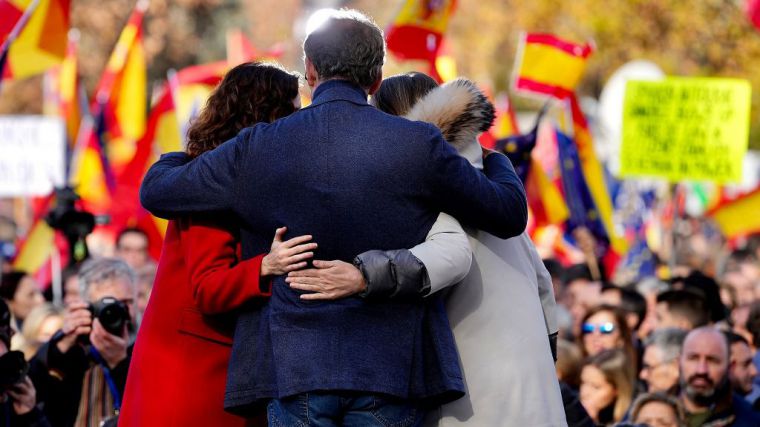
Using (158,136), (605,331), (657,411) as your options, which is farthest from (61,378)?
(158,136)

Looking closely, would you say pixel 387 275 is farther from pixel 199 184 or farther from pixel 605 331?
pixel 605 331

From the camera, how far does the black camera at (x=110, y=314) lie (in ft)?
18.6

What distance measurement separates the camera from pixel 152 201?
4.30 meters

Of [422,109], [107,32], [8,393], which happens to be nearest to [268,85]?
[422,109]

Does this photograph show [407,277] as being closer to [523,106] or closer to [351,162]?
[351,162]

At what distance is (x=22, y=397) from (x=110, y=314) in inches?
16.8

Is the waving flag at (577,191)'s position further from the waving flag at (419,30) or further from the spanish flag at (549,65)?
the waving flag at (419,30)

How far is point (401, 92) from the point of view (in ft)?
14.8

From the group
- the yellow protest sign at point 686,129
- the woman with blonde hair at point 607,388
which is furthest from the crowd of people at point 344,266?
the yellow protest sign at point 686,129

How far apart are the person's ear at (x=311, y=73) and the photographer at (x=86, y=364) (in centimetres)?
174

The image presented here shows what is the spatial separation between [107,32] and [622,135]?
28.5 metres

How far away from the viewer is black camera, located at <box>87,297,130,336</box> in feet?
18.6

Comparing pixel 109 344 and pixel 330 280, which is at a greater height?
pixel 330 280

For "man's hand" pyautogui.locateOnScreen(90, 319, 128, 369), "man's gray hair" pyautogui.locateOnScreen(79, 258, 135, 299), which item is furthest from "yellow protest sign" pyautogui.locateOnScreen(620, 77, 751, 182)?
"man's hand" pyautogui.locateOnScreen(90, 319, 128, 369)
